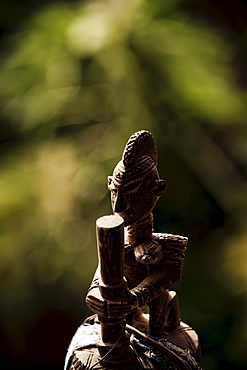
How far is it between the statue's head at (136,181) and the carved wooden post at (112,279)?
12 centimetres

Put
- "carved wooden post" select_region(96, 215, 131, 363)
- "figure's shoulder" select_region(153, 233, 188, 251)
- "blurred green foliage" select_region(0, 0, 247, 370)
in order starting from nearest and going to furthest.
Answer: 1. "carved wooden post" select_region(96, 215, 131, 363)
2. "figure's shoulder" select_region(153, 233, 188, 251)
3. "blurred green foliage" select_region(0, 0, 247, 370)

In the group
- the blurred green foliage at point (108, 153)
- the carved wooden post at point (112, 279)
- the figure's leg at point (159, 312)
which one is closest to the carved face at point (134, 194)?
the carved wooden post at point (112, 279)

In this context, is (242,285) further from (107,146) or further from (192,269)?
(107,146)

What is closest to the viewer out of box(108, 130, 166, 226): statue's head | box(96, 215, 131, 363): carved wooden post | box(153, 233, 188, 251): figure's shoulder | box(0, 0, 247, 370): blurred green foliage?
box(96, 215, 131, 363): carved wooden post

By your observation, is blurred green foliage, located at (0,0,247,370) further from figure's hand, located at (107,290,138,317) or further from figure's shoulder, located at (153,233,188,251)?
figure's hand, located at (107,290,138,317)

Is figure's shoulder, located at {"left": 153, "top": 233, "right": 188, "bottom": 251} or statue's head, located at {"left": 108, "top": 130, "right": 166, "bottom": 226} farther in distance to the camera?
figure's shoulder, located at {"left": 153, "top": 233, "right": 188, "bottom": 251}

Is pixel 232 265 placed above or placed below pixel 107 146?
below

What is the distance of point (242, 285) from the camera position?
2498 mm

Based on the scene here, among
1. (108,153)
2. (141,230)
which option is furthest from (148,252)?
(108,153)

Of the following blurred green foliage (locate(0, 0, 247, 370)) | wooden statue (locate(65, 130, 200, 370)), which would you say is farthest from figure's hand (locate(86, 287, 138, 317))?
blurred green foliage (locate(0, 0, 247, 370))

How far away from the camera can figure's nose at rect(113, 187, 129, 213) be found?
60.6 inches

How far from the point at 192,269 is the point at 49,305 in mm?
610

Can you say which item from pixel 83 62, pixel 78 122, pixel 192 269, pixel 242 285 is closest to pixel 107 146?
pixel 78 122

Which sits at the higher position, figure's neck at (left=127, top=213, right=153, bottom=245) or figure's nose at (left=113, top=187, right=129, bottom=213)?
figure's nose at (left=113, top=187, right=129, bottom=213)
